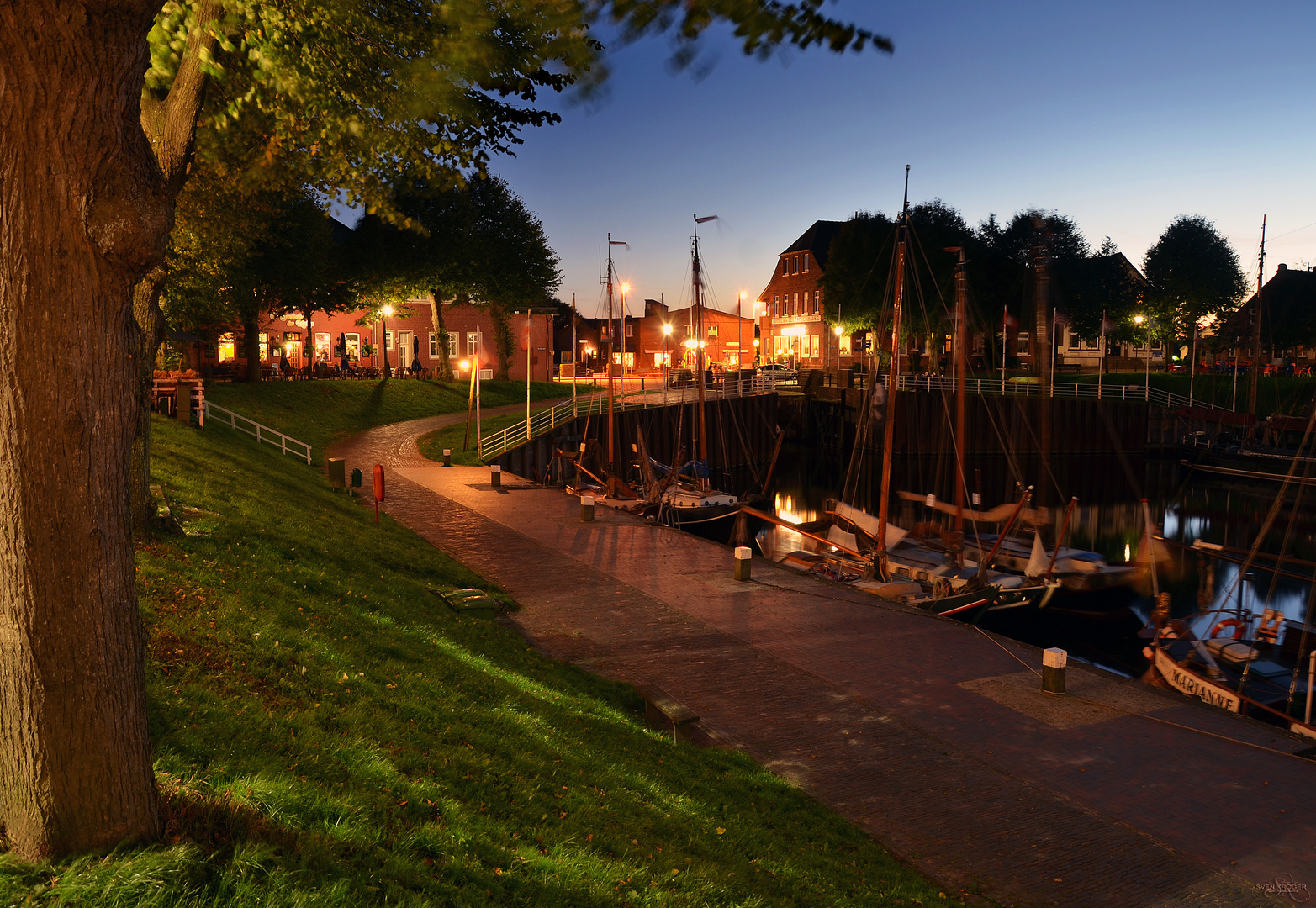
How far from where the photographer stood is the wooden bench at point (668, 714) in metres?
10.2

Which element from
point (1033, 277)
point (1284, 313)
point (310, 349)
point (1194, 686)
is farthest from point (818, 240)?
point (1194, 686)

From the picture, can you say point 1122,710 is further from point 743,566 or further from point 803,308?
point 803,308

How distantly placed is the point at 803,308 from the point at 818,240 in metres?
6.32

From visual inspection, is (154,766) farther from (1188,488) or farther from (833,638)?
(1188,488)

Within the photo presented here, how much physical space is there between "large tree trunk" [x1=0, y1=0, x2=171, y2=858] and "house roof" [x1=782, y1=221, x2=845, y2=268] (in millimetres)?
78574

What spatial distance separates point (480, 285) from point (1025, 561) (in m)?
40.5

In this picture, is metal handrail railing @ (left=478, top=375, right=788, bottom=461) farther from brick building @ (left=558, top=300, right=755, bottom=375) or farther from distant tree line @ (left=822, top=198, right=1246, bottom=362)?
brick building @ (left=558, top=300, right=755, bottom=375)

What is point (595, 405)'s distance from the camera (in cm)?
4672

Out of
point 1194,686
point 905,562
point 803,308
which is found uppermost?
point 803,308

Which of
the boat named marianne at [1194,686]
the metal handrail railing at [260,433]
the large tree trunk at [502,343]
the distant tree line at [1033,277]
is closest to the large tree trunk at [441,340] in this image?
the large tree trunk at [502,343]

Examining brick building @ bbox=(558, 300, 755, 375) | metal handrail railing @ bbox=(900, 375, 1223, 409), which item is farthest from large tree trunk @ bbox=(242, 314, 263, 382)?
brick building @ bbox=(558, 300, 755, 375)

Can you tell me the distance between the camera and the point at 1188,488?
47.9 meters

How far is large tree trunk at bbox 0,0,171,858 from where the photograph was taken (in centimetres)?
362

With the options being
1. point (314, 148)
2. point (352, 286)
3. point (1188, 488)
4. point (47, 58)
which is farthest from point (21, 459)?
point (1188, 488)
